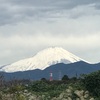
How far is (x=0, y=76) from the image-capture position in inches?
811

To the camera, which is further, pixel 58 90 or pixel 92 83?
pixel 58 90

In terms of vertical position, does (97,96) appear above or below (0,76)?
below

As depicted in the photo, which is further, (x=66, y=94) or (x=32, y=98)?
(x=32, y=98)

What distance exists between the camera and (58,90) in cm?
4703

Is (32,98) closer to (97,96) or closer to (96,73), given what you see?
(97,96)

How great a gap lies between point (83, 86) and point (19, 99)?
22.1 metres

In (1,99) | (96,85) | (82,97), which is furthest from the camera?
(96,85)

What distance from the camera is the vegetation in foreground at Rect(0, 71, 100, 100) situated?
61.8ft

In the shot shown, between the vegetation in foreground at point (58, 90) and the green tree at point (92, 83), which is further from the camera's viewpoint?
the green tree at point (92, 83)

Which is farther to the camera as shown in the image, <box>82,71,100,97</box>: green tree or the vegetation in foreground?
<box>82,71,100,97</box>: green tree

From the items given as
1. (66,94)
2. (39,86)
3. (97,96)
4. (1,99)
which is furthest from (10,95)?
(39,86)

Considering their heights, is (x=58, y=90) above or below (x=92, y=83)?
below

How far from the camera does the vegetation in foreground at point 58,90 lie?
18845 mm

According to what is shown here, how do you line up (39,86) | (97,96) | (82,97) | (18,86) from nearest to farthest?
(82,97) < (18,86) < (97,96) < (39,86)
